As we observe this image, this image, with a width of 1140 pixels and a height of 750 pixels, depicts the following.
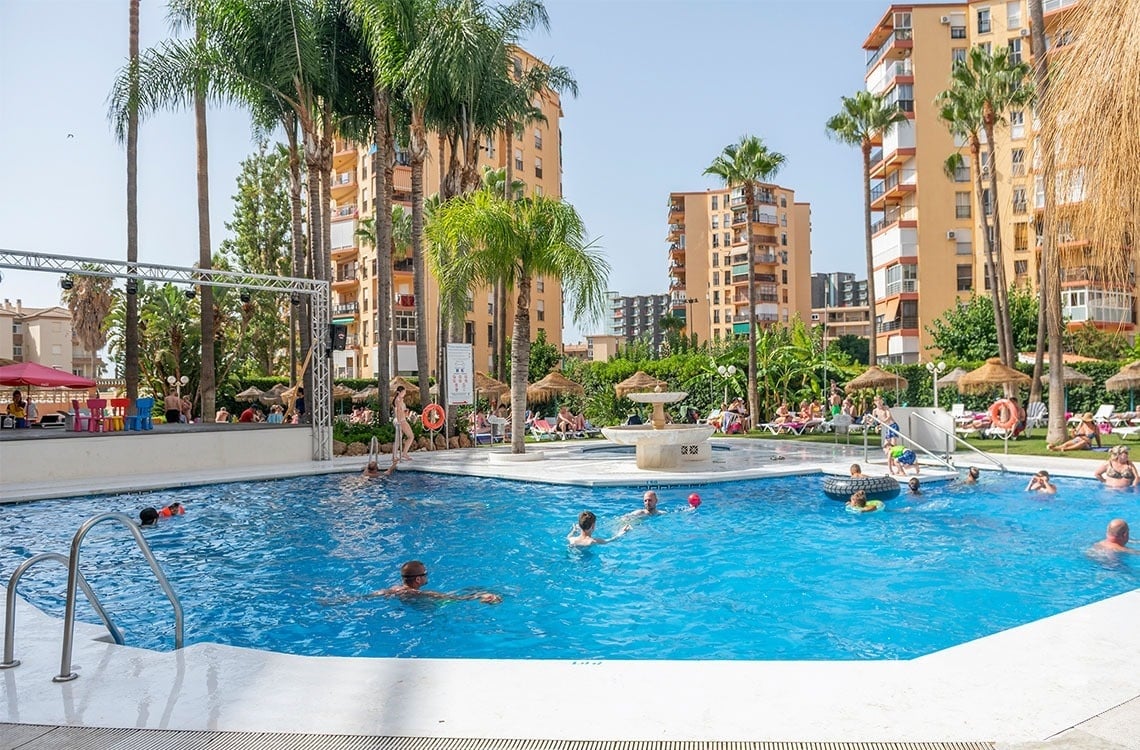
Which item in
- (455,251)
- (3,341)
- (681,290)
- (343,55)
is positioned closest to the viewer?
(455,251)

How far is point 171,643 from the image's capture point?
23.0ft

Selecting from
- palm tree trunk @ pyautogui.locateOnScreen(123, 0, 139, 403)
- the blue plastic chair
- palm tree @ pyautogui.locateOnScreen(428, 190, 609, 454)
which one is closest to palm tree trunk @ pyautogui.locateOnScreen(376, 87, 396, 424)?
palm tree @ pyautogui.locateOnScreen(428, 190, 609, 454)

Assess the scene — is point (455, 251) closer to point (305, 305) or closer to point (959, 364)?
point (305, 305)

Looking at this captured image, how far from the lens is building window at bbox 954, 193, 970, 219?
1951 inches

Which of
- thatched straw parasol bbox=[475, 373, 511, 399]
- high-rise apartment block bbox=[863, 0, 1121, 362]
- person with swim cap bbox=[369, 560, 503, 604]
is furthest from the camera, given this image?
high-rise apartment block bbox=[863, 0, 1121, 362]

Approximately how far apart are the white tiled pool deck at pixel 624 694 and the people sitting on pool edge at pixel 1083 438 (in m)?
16.3

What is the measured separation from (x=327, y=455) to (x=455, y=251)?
636 centimetres

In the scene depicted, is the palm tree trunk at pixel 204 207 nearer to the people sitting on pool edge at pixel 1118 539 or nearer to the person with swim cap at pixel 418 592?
the person with swim cap at pixel 418 592

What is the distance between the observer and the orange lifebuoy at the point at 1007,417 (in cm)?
2238

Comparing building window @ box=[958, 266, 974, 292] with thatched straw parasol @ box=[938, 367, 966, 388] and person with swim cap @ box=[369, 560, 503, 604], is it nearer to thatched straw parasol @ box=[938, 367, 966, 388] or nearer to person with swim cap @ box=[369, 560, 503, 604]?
thatched straw parasol @ box=[938, 367, 966, 388]

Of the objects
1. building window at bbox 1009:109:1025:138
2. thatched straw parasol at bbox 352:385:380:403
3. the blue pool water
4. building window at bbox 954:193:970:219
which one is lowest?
the blue pool water

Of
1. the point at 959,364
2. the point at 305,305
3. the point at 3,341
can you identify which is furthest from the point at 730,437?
the point at 3,341

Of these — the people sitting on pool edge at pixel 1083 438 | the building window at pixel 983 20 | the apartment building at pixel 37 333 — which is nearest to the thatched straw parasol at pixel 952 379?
the people sitting on pool edge at pixel 1083 438

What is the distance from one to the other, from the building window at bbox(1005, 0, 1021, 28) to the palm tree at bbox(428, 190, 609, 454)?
44.1m
